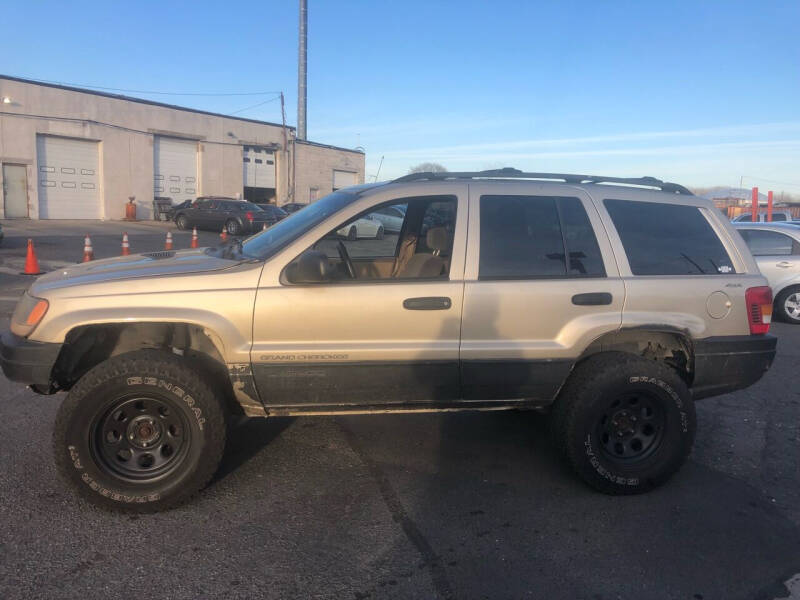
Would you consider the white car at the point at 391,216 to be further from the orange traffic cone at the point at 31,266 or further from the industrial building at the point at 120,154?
the industrial building at the point at 120,154

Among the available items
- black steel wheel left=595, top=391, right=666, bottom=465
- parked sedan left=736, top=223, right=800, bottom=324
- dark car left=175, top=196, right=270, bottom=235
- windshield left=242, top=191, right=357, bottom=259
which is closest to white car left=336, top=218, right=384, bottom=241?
windshield left=242, top=191, right=357, bottom=259

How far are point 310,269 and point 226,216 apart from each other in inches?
1011

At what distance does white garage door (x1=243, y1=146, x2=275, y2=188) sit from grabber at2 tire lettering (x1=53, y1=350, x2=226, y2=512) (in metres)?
39.3

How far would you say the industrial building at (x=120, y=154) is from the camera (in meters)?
30.3

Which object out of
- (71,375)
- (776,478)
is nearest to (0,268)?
(71,375)

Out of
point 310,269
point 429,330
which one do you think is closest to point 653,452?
point 429,330

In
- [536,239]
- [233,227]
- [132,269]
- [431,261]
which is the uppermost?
[536,239]

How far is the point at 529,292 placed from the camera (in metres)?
3.76

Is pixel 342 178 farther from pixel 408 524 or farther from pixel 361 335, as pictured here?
pixel 408 524

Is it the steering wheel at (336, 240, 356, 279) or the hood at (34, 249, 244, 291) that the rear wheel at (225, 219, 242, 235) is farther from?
the steering wheel at (336, 240, 356, 279)

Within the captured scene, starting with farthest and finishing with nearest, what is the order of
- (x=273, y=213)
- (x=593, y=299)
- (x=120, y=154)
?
(x=120, y=154), (x=273, y=213), (x=593, y=299)

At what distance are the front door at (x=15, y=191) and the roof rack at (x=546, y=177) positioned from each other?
1271 inches

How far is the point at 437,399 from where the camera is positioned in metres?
3.80

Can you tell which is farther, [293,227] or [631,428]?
[293,227]
